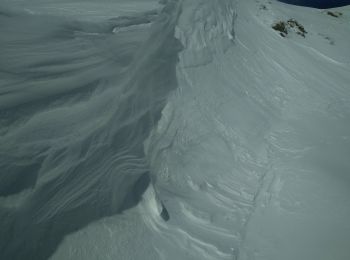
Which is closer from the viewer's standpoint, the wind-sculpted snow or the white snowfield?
the wind-sculpted snow

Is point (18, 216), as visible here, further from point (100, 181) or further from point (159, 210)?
point (159, 210)

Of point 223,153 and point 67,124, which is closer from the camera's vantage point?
point 67,124

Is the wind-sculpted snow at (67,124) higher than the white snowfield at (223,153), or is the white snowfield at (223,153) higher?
the wind-sculpted snow at (67,124)

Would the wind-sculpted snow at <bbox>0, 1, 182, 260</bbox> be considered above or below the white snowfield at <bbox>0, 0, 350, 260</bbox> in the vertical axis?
above

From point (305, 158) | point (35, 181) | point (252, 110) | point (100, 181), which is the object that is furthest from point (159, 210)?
point (252, 110)

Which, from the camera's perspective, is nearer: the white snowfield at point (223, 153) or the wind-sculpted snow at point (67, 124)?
the wind-sculpted snow at point (67, 124)
